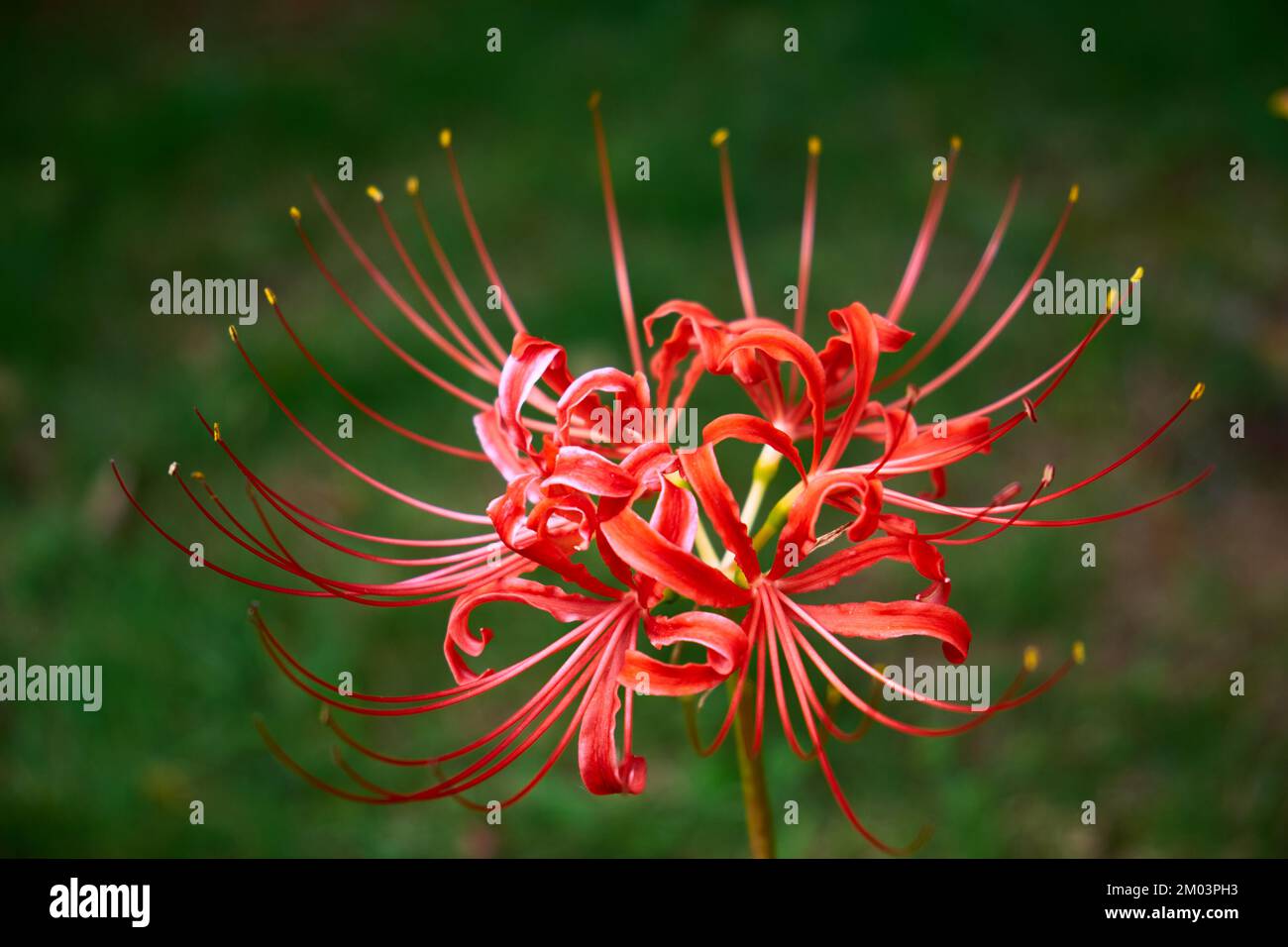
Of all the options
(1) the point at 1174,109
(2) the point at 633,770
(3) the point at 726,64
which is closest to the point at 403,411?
(3) the point at 726,64

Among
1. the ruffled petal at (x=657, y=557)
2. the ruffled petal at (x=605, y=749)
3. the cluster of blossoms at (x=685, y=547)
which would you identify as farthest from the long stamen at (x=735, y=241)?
the ruffled petal at (x=605, y=749)

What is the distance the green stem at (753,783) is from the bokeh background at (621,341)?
129 cm

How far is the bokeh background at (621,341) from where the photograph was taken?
345cm

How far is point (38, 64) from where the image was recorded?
20.7 feet

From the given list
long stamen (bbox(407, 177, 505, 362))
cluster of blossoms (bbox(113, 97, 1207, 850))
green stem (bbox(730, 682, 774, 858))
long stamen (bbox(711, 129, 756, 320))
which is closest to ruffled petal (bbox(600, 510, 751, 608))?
cluster of blossoms (bbox(113, 97, 1207, 850))

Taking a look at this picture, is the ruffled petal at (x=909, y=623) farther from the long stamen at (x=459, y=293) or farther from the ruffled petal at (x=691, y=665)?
the long stamen at (x=459, y=293)

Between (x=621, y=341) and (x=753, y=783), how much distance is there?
305cm

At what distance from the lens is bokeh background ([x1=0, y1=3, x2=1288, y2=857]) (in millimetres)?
3449

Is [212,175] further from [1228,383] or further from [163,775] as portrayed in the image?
[1228,383]

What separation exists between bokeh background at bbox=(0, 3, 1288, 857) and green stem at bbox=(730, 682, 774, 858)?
129cm

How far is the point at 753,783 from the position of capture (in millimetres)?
1912

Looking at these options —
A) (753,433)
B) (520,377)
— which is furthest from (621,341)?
(753,433)

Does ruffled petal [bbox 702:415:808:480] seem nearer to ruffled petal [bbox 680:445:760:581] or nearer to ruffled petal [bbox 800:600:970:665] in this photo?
ruffled petal [bbox 680:445:760:581]

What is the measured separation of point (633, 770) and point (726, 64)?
4980mm
